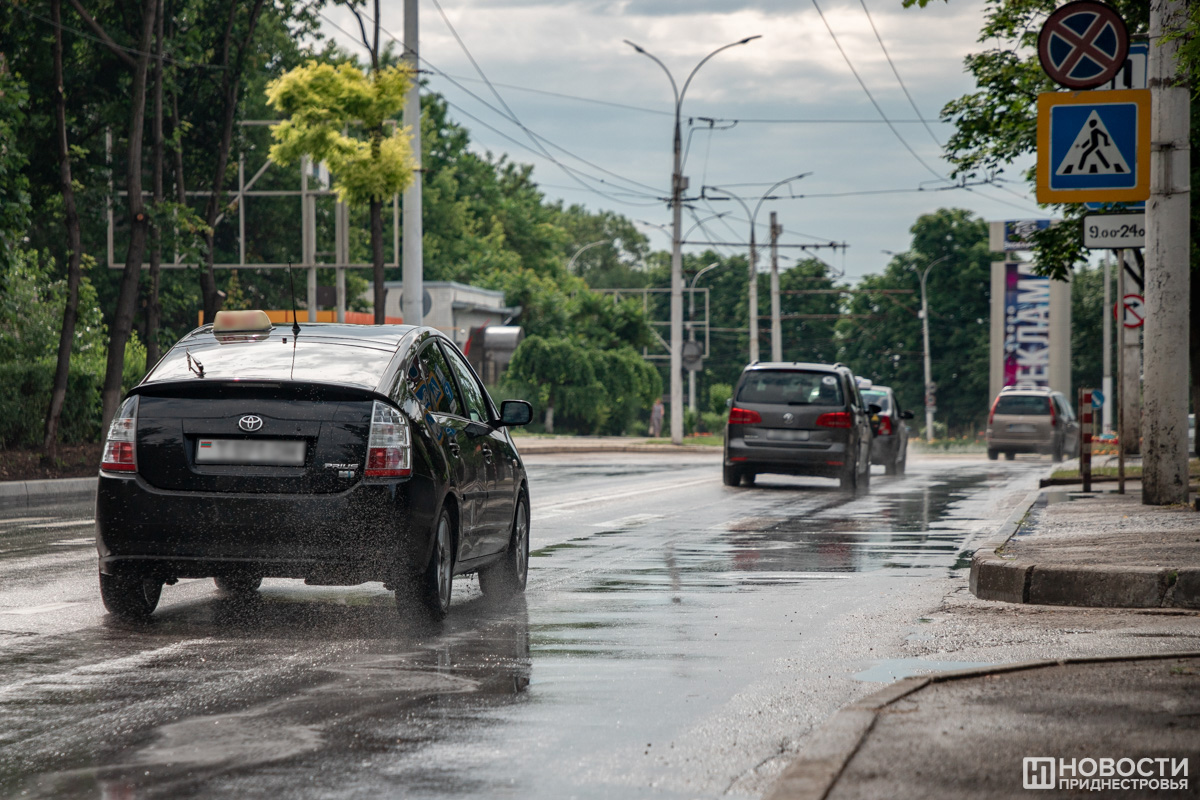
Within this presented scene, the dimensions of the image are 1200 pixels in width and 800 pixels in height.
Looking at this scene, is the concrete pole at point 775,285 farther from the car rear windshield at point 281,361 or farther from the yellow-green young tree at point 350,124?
the car rear windshield at point 281,361

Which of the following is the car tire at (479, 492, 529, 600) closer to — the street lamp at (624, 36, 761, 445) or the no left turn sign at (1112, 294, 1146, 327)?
the no left turn sign at (1112, 294, 1146, 327)

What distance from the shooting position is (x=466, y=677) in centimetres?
663

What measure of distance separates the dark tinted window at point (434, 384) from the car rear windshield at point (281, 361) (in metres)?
0.24

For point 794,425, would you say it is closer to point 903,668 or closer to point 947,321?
point 903,668

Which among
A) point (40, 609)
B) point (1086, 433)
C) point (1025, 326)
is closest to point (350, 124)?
point (1086, 433)

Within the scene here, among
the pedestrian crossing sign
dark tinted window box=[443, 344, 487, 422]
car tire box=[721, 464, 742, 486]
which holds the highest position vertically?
the pedestrian crossing sign

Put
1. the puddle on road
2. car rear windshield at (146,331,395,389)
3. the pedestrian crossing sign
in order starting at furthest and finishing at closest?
1. the pedestrian crossing sign
2. car rear windshield at (146,331,395,389)
3. the puddle on road

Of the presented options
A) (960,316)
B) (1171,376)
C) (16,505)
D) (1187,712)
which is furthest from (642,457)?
(960,316)

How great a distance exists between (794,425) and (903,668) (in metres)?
15.9

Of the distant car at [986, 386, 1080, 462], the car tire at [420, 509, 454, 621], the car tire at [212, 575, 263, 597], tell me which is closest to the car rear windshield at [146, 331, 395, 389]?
the car tire at [420, 509, 454, 621]

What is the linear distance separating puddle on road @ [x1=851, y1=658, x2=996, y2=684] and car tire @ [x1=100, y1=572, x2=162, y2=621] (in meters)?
3.73

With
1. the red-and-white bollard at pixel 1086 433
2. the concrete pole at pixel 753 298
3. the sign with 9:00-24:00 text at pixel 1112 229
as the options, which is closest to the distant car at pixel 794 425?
the red-and-white bollard at pixel 1086 433

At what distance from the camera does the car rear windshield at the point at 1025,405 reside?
135 feet

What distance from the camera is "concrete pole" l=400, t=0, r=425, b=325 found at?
30.0m
